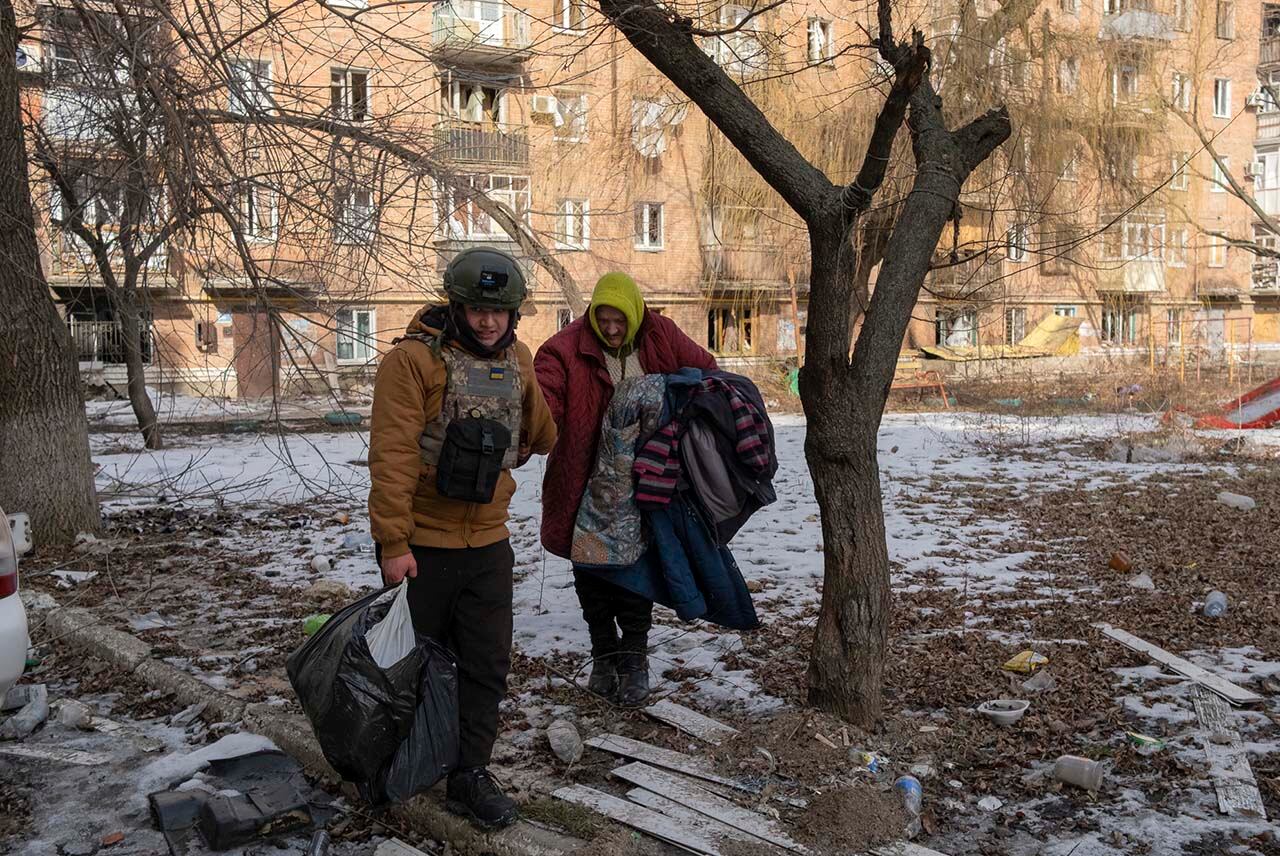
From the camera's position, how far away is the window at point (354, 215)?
667 centimetres

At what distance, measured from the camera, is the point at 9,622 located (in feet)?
11.9

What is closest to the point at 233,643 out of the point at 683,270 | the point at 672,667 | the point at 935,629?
the point at 672,667

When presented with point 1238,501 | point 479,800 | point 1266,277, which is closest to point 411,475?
point 479,800

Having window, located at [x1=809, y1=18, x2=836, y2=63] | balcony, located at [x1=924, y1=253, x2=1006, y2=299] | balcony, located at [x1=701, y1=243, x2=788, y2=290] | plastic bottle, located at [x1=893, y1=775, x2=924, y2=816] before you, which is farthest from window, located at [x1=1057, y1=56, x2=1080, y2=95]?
plastic bottle, located at [x1=893, y1=775, x2=924, y2=816]

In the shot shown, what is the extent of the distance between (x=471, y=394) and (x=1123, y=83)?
2223 centimetres

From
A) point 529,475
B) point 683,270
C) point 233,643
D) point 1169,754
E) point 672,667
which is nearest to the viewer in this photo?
point 1169,754

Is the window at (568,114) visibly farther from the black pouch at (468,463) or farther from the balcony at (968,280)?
the black pouch at (468,463)

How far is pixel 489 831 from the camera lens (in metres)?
3.30

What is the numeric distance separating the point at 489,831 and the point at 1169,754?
2.42 meters

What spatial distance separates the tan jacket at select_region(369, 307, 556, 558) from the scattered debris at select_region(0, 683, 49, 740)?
214 cm

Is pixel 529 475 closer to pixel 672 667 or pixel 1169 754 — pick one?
pixel 672 667

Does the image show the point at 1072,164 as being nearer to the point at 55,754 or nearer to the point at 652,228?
the point at 652,228

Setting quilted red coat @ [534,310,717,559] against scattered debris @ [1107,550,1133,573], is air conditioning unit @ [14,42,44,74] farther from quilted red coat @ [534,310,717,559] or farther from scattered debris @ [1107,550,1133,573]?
scattered debris @ [1107,550,1133,573]

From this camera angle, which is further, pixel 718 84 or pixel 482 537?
pixel 718 84
